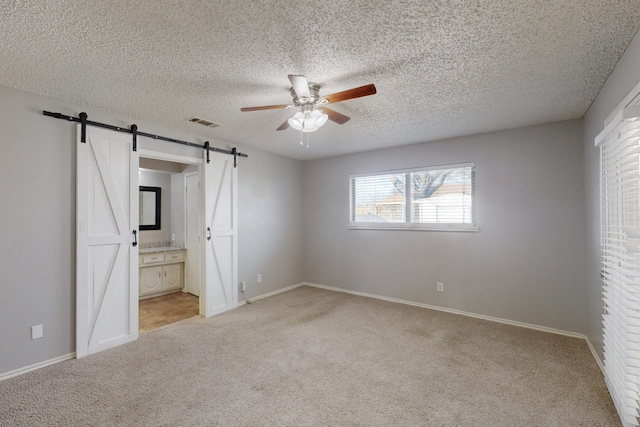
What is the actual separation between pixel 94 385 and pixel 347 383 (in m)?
2.07

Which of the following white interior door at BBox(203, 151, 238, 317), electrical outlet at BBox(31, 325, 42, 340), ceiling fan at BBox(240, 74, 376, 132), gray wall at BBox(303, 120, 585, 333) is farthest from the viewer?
white interior door at BBox(203, 151, 238, 317)

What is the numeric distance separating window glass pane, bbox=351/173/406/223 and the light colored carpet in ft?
5.88

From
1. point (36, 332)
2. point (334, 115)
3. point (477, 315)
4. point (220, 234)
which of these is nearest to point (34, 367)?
point (36, 332)

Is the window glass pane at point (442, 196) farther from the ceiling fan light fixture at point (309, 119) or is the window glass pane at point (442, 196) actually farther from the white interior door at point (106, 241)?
the white interior door at point (106, 241)

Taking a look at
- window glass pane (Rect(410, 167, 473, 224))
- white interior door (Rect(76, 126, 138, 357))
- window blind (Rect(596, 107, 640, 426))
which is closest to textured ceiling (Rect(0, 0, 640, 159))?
white interior door (Rect(76, 126, 138, 357))

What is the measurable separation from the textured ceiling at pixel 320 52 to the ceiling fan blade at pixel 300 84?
7.6 inches

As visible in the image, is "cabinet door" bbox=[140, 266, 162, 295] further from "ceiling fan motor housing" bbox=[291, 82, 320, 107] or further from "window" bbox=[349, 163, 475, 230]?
"ceiling fan motor housing" bbox=[291, 82, 320, 107]

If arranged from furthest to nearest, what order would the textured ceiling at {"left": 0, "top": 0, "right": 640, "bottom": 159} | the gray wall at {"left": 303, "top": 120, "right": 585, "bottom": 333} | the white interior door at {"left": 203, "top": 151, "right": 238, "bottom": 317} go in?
the white interior door at {"left": 203, "top": 151, "right": 238, "bottom": 317}, the gray wall at {"left": 303, "top": 120, "right": 585, "bottom": 333}, the textured ceiling at {"left": 0, "top": 0, "right": 640, "bottom": 159}

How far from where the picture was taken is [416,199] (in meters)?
4.48

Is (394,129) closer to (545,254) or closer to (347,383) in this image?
(545,254)

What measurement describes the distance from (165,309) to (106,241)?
179 centimetres

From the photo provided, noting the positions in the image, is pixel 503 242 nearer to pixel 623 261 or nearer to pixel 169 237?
pixel 623 261

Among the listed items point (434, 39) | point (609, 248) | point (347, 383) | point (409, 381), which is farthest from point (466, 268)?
Result: point (434, 39)

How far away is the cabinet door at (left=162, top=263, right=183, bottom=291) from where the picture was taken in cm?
517
